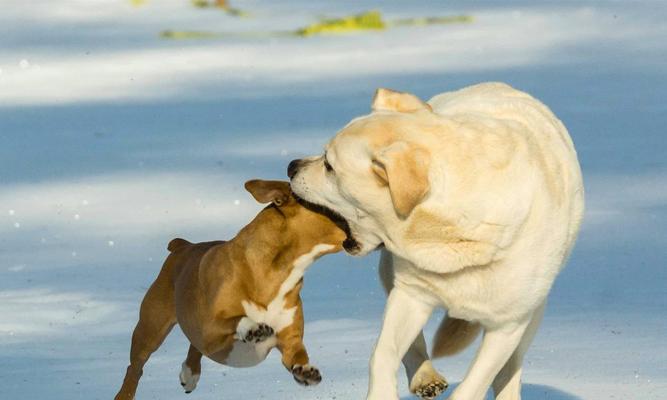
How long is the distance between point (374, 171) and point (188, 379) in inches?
87.8

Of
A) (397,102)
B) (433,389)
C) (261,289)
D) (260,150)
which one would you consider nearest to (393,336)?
(433,389)

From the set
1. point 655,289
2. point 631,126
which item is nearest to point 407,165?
point 655,289

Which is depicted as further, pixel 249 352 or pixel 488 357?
pixel 249 352

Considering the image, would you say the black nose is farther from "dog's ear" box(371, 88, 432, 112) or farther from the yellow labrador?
"dog's ear" box(371, 88, 432, 112)

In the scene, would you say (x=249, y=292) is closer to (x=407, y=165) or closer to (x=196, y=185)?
(x=407, y=165)

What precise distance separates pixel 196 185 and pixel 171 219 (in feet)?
3.21

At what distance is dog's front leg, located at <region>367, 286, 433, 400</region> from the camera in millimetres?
7246

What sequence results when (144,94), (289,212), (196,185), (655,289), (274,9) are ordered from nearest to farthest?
1. (289,212)
2. (655,289)
3. (196,185)
4. (144,94)
5. (274,9)

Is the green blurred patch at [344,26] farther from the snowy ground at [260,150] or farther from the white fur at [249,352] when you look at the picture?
the white fur at [249,352]

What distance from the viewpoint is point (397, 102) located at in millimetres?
7102

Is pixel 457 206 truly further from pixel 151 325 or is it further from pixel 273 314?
pixel 151 325

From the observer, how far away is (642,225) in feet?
39.5

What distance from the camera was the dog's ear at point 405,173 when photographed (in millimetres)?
6562

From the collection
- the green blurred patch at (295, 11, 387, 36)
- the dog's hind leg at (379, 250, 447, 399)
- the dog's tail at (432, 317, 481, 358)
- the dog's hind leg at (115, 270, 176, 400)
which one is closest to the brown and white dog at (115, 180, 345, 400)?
the dog's hind leg at (379, 250, 447, 399)
